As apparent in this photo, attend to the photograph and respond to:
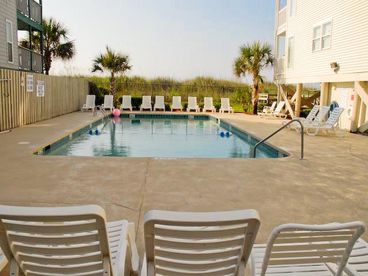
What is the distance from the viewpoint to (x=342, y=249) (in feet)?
6.87

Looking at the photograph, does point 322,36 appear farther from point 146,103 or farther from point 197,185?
point 197,185

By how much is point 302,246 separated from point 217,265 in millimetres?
516

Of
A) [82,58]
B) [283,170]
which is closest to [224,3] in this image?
[82,58]

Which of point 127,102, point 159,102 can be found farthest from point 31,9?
point 159,102

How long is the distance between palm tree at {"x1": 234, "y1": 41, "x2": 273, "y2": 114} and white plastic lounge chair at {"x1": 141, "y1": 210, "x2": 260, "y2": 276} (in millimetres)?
20096

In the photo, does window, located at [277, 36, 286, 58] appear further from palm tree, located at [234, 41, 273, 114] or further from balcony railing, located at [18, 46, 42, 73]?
balcony railing, located at [18, 46, 42, 73]

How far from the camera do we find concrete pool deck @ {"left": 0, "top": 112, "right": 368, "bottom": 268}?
15.1ft

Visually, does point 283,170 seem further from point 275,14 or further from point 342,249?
point 275,14

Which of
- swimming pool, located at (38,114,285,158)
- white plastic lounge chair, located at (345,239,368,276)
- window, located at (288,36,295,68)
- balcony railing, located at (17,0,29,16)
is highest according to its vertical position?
balcony railing, located at (17,0,29,16)

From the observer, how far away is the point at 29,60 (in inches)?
672

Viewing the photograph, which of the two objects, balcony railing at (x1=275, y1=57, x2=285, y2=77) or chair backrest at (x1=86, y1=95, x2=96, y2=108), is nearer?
balcony railing at (x1=275, y1=57, x2=285, y2=77)

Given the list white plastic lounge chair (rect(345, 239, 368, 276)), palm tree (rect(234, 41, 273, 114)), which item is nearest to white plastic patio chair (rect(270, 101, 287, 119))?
palm tree (rect(234, 41, 273, 114))

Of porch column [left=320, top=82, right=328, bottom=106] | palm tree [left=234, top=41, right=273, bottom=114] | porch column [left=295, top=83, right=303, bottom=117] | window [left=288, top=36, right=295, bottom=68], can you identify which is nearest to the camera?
porch column [left=320, top=82, right=328, bottom=106]

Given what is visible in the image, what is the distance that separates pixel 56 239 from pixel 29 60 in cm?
1708
